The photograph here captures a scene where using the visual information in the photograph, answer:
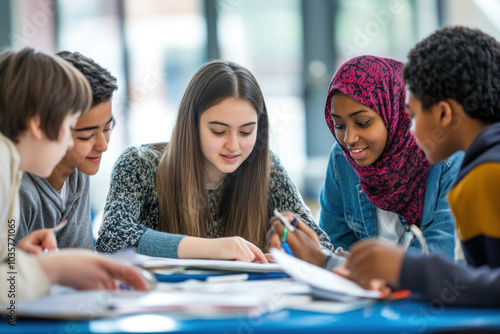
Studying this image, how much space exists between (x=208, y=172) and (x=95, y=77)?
0.45 m

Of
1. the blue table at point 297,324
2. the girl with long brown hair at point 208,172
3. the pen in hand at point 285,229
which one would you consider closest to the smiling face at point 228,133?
the girl with long brown hair at point 208,172

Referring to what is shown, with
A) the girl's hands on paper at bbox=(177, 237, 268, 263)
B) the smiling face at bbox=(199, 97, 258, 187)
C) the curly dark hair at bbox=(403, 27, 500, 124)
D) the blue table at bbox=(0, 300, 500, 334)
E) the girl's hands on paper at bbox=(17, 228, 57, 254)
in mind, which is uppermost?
the curly dark hair at bbox=(403, 27, 500, 124)

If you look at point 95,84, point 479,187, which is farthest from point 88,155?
point 479,187

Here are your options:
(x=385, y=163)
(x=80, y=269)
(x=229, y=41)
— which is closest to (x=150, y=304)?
(x=80, y=269)

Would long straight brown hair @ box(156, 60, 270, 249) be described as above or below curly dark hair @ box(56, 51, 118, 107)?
below

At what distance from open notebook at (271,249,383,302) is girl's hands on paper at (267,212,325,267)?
0.17 m

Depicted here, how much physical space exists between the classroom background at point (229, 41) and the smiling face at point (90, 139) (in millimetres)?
3200

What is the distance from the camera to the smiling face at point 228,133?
1546mm

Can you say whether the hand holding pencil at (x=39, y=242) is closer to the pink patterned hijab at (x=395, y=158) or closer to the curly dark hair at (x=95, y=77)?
the curly dark hair at (x=95, y=77)

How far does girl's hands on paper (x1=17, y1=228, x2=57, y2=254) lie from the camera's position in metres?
0.99

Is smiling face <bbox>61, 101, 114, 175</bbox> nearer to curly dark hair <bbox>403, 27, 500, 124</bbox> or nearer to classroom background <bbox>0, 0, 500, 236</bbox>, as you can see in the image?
curly dark hair <bbox>403, 27, 500, 124</bbox>

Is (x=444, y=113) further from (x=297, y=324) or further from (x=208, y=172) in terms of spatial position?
(x=208, y=172)

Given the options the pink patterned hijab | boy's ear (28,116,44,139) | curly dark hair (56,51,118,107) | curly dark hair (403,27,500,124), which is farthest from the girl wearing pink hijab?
boy's ear (28,116,44,139)

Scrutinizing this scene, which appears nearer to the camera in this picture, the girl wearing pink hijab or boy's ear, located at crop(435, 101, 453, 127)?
boy's ear, located at crop(435, 101, 453, 127)
